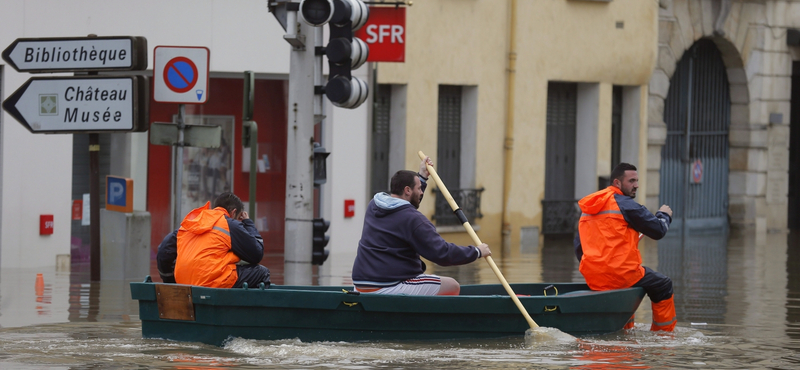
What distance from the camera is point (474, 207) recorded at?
20.9m

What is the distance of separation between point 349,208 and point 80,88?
267 inches

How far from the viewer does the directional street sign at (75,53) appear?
12.9 metres

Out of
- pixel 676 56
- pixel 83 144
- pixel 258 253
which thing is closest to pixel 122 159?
pixel 83 144

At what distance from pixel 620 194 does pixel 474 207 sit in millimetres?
10096

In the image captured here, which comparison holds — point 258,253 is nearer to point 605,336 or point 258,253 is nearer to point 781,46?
point 605,336

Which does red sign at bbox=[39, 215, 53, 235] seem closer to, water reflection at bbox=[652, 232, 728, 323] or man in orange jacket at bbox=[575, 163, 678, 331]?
water reflection at bbox=[652, 232, 728, 323]

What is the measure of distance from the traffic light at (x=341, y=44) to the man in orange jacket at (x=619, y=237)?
89.0 inches

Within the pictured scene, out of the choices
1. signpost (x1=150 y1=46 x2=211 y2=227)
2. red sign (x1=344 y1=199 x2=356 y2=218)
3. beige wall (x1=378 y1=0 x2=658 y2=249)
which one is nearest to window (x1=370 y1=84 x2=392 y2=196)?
beige wall (x1=378 y1=0 x2=658 y2=249)

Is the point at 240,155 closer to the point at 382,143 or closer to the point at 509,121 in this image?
the point at 382,143

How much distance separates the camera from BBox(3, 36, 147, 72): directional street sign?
1287 cm

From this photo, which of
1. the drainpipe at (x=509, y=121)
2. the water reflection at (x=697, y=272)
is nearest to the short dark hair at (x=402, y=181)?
the water reflection at (x=697, y=272)

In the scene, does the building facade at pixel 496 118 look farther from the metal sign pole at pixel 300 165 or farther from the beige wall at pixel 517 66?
the metal sign pole at pixel 300 165

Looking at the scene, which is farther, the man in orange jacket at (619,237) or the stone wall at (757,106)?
the stone wall at (757,106)

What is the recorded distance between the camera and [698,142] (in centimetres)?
2550
